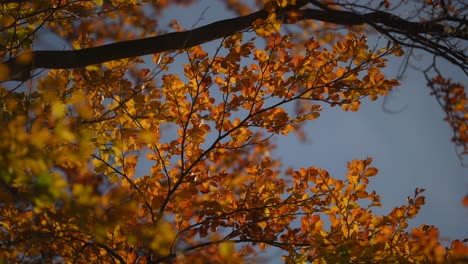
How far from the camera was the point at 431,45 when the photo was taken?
2.45m

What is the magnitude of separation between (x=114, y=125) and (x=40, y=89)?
1.03 m

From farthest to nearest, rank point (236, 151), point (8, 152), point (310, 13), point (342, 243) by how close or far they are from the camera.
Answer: point (236, 151) < point (342, 243) < point (310, 13) < point (8, 152)

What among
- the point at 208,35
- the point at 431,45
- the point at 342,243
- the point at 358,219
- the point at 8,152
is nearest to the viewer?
the point at 8,152

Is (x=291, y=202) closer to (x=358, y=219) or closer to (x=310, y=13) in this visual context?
(x=358, y=219)

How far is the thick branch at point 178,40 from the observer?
2.64 m

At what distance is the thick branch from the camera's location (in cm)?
264

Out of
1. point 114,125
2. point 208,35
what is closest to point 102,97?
point 114,125

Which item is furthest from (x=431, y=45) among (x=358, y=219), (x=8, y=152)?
(x=8, y=152)

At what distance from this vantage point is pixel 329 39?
4.24 meters

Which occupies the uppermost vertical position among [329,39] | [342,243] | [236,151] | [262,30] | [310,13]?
[329,39]

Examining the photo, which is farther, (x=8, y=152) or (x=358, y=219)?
(x=358, y=219)

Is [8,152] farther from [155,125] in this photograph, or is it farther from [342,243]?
[342,243]

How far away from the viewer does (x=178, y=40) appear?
9.57ft

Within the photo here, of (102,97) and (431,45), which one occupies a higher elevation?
(102,97)
